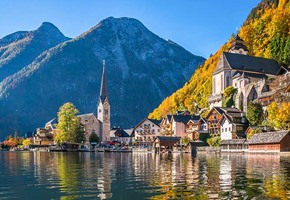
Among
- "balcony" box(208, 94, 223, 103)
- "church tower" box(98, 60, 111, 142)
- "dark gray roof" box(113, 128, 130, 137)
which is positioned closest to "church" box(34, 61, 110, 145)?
"church tower" box(98, 60, 111, 142)

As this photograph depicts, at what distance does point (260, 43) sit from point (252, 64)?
2587 cm

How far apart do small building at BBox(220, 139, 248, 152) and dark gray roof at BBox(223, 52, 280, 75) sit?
126 feet

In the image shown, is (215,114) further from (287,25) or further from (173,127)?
(287,25)

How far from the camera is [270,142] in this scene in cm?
6400

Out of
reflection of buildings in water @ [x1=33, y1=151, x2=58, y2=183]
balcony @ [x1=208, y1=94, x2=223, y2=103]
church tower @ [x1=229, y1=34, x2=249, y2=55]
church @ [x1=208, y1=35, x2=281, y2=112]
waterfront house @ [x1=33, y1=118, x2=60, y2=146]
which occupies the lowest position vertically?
waterfront house @ [x1=33, y1=118, x2=60, y2=146]

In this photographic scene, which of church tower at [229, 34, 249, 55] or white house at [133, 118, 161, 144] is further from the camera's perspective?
white house at [133, 118, 161, 144]

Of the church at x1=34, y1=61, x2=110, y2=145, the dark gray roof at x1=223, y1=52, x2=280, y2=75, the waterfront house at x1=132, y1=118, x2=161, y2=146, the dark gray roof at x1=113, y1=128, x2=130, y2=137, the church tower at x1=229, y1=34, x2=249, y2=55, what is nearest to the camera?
the dark gray roof at x1=223, y1=52, x2=280, y2=75

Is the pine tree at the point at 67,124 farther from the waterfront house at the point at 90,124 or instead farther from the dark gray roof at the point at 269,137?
the dark gray roof at the point at 269,137

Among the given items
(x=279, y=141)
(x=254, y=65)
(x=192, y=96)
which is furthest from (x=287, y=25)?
(x=279, y=141)

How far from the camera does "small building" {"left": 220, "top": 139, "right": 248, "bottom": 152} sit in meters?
75.6

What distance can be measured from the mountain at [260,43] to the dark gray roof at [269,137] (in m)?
50.3

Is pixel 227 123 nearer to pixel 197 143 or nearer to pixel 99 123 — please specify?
pixel 197 143

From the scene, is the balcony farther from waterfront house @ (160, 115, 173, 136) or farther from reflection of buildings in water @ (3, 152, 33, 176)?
reflection of buildings in water @ (3, 152, 33, 176)

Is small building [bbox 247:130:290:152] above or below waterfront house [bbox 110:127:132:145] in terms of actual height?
above
